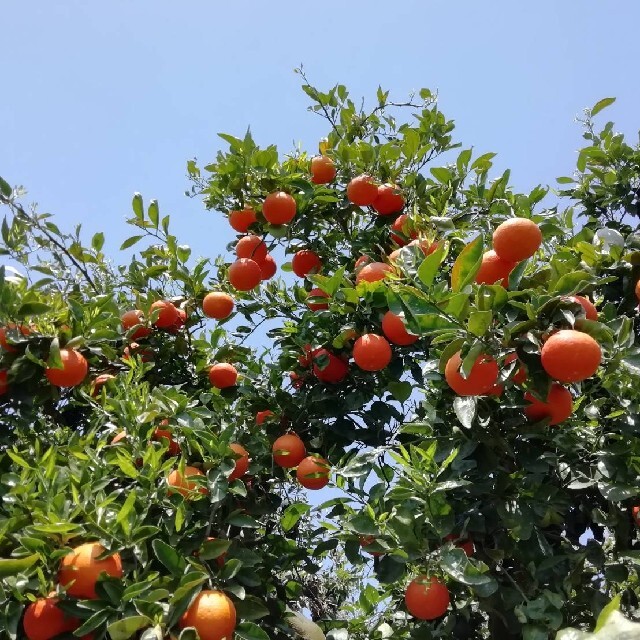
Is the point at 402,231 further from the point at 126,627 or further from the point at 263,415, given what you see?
the point at 126,627

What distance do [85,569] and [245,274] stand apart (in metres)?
1.49

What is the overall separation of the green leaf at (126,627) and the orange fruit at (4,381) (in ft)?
4.11

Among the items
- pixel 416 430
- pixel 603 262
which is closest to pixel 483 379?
pixel 416 430

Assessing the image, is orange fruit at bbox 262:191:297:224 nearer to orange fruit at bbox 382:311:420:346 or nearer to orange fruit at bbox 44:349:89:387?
orange fruit at bbox 382:311:420:346

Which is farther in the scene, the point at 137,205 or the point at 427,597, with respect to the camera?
the point at 137,205

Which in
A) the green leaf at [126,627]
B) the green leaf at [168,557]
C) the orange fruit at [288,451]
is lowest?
the green leaf at [126,627]

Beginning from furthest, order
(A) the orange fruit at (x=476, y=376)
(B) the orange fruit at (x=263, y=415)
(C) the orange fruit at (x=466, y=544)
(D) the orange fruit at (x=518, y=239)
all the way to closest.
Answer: (B) the orange fruit at (x=263, y=415)
(C) the orange fruit at (x=466, y=544)
(D) the orange fruit at (x=518, y=239)
(A) the orange fruit at (x=476, y=376)

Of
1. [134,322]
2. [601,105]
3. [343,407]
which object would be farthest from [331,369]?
[601,105]

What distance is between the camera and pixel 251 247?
122 inches

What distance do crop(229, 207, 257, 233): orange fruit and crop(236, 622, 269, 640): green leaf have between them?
6.02 ft

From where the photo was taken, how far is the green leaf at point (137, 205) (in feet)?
10.3

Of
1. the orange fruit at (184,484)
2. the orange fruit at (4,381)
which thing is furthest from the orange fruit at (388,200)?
the orange fruit at (4,381)

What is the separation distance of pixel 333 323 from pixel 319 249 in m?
0.72

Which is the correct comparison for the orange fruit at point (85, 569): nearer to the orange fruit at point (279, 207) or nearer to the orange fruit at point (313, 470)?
the orange fruit at point (313, 470)
